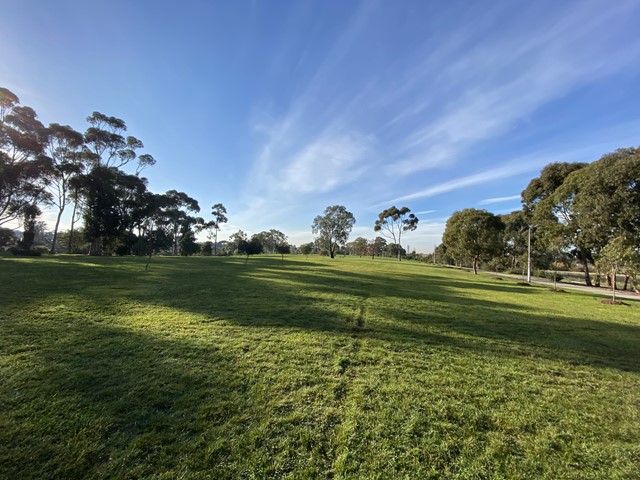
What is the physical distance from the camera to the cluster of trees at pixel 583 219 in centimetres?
1463

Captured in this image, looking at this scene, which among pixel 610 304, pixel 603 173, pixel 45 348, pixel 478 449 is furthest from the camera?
pixel 603 173

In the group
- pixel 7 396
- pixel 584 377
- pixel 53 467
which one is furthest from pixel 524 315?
pixel 7 396

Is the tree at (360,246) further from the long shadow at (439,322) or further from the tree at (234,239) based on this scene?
the long shadow at (439,322)

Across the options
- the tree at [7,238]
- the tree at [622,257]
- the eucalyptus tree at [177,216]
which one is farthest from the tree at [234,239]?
the tree at [622,257]

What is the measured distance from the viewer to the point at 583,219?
18.9 m

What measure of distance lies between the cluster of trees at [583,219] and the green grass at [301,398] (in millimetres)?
12507

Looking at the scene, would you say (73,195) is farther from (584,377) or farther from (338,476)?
(584,377)

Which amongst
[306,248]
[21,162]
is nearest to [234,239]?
[306,248]

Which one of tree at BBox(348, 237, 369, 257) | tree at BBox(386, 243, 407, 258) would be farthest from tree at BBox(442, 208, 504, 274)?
tree at BBox(348, 237, 369, 257)

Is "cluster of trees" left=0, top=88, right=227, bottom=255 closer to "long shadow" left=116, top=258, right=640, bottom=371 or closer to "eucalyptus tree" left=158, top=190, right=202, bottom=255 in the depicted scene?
"eucalyptus tree" left=158, top=190, right=202, bottom=255

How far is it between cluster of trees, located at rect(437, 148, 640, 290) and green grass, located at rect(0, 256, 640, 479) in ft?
41.0

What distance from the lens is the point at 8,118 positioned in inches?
973

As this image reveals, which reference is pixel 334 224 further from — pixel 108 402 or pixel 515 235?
pixel 108 402

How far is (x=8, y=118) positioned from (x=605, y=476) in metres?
42.1
